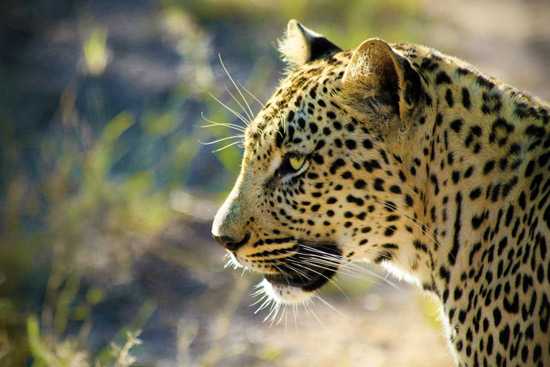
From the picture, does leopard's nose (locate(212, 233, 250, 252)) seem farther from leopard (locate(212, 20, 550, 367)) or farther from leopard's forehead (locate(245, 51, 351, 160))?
leopard's forehead (locate(245, 51, 351, 160))

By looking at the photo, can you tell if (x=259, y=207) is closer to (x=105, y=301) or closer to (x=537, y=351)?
(x=537, y=351)

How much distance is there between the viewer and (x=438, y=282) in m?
4.66

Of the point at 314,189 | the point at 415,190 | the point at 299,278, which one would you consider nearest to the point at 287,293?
the point at 299,278

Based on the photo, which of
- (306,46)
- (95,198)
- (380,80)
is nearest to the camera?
(380,80)

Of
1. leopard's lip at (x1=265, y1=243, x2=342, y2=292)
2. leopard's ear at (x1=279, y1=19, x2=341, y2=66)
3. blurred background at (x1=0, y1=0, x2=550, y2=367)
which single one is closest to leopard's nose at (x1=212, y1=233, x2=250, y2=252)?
leopard's lip at (x1=265, y1=243, x2=342, y2=292)

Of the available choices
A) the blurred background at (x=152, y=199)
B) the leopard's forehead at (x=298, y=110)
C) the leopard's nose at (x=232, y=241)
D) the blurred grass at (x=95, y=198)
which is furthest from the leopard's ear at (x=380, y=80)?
the blurred grass at (x=95, y=198)

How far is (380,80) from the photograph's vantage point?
4.56 metres

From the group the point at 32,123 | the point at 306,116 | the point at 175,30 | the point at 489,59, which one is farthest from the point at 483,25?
the point at 306,116

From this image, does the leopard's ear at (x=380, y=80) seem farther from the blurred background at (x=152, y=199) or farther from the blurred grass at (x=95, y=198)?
the blurred grass at (x=95, y=198)

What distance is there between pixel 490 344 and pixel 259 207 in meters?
1.19

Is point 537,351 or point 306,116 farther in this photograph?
point 306,116

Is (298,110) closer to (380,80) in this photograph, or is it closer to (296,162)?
(296,162)

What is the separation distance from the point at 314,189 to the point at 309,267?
1.35 ft

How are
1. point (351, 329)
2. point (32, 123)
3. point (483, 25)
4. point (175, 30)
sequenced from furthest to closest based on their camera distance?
1. point (483, 25)
2. point (32, 123)
3. point (351, 329)
4. point (175, 30)
